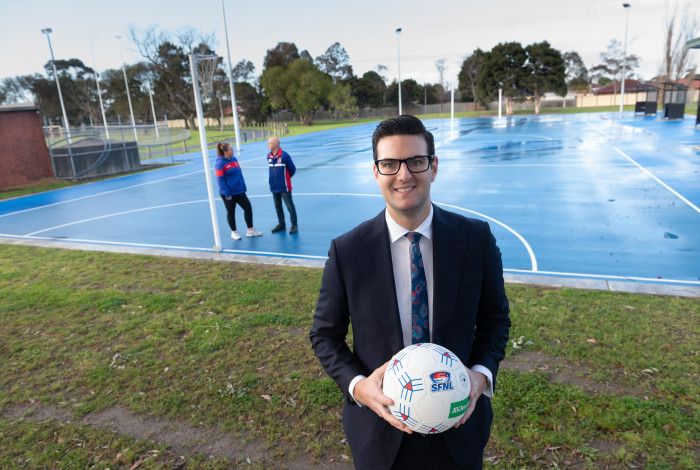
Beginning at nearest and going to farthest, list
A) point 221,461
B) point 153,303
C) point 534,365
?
point 221,461, point 534,365, point 153,303

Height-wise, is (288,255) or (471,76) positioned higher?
(471,76)

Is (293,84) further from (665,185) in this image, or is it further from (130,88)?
(665,185)

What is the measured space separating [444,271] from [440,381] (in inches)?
16.7

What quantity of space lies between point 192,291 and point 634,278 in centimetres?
652

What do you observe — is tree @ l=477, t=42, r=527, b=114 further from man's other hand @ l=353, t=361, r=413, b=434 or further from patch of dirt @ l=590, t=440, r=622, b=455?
man's other hand @ l=353, t=361, r=413, b=434

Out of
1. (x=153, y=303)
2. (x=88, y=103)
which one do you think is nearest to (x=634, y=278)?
(x=153, y=303)

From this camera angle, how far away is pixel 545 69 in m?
55.0

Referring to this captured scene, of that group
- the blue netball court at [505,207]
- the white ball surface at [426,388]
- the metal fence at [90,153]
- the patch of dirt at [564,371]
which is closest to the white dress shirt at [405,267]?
the white ball surface at [426,388]

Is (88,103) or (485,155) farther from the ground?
(88,103)

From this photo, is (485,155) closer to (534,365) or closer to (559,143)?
(559,143)

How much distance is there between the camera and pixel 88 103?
230 ft

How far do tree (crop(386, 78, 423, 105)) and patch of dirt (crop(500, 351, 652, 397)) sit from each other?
2972 inches

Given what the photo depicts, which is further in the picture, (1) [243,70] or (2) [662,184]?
(1) [243,70]

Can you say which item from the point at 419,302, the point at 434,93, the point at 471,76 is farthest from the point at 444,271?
the point at 434,93
